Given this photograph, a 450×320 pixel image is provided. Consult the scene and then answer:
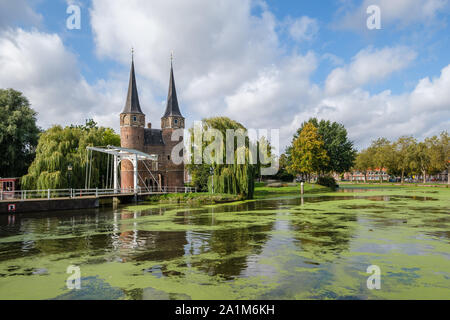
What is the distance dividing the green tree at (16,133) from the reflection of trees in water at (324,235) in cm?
3053

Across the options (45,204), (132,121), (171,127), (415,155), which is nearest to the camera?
(45,204)

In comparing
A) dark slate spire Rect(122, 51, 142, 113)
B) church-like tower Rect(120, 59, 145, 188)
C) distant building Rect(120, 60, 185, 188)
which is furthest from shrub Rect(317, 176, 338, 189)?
dark slate spire Rect(122, 51, 142, 113)

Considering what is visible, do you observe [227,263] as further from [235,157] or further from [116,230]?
[235,157]

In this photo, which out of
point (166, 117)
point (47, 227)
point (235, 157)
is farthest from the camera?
point (166, 117)

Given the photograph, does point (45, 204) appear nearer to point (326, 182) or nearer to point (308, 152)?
point (308, 152)

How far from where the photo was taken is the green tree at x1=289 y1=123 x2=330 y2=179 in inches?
1923

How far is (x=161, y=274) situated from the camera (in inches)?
281

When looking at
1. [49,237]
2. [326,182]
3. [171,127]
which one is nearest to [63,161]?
[49,237]

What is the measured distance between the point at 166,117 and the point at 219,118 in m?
14.0

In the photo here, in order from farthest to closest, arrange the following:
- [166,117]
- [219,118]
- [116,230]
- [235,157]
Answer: [166,117] < [219,118] < [235,157] < [116,230]

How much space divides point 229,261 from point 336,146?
49.6m

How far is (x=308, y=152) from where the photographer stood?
160ft

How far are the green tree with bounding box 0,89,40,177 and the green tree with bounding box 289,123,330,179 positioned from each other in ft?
124
